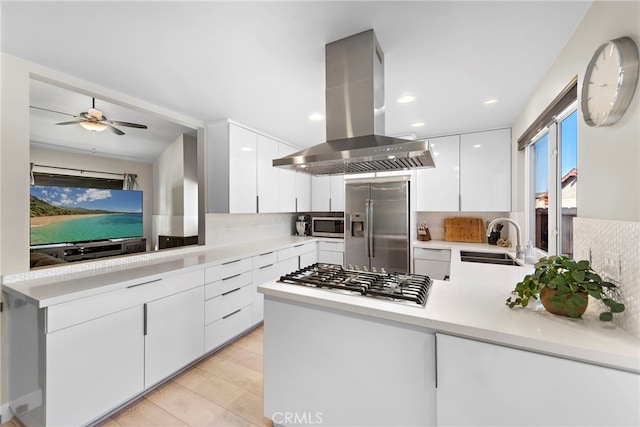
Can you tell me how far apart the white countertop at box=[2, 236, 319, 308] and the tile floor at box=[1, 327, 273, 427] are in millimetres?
873

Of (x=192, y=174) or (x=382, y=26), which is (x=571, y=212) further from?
(x=192, y=174)

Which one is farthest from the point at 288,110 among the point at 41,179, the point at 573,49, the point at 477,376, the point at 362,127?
the point at 477,376

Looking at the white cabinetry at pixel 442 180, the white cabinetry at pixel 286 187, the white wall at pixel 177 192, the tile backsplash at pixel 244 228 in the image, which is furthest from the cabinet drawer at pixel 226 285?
the white cabinetry at pixel 442 180

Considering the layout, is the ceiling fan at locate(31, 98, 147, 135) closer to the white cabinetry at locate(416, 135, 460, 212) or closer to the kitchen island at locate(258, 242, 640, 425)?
the kitchen island at locate(258, 242, 640, 425)

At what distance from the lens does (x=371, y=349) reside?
4.02 feet

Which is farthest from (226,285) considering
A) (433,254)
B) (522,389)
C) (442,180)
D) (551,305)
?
(442,180)

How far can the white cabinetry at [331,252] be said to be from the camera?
3.99 m

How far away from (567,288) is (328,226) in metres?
3.38

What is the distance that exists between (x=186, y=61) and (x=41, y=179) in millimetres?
1833

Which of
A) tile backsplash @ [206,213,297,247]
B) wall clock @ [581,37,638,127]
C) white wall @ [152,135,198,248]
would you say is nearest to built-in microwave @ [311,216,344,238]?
tile backsplash @ [206,213,297,247]

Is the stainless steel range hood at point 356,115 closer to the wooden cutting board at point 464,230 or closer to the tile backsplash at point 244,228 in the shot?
the tile backsplash at point 244,228

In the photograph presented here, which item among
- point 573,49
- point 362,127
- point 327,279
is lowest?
point 327,279

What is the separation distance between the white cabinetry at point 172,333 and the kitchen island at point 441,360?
97 cm

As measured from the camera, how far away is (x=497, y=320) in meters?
1.05
